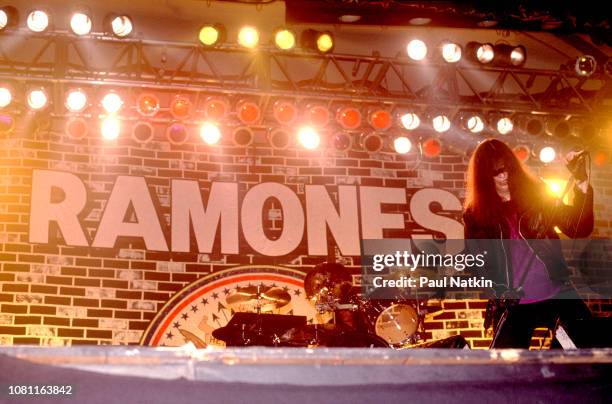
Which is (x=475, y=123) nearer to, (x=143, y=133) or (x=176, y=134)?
(x=176, y=134)

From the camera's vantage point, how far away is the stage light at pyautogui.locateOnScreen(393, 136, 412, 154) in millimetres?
5941

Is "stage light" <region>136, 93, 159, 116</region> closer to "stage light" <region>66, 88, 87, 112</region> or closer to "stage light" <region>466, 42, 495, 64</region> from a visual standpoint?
"stage light" <region>66, 88, 87, 112</region>

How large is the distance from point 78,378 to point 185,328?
406cm

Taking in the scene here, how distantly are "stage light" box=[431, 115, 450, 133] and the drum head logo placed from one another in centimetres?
187

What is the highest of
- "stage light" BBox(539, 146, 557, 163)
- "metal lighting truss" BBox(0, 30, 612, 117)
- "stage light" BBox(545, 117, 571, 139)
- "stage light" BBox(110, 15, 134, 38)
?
"stage light" BBox(110, 15, 134, 38)

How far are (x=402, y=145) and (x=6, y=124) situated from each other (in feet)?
11.6

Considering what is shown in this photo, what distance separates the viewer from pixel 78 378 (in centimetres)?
137

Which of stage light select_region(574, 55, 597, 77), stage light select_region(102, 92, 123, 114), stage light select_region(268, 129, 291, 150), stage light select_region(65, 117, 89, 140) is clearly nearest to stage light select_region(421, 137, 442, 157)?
stage light select_region(268, 129, 291, 150)

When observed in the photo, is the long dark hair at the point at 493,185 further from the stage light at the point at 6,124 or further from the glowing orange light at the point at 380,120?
the stage light at the point at 6,124

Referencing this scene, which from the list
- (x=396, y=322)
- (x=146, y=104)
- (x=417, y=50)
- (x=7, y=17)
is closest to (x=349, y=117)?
(x=417, y=50)

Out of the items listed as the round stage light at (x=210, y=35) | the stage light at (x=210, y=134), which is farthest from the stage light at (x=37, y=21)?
the stage light at (x=210, y=134)

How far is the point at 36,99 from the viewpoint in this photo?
514 cm

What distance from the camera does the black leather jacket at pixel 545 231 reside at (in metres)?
3.04

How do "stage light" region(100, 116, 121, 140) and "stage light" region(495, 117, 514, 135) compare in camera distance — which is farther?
"stage light" region(495, 117, 514, 135)
